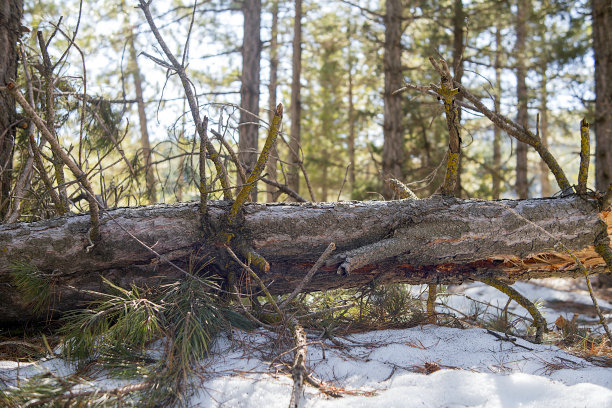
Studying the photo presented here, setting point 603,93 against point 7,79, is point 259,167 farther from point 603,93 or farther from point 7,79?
point 603,93

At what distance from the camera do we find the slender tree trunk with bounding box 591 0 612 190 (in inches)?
284

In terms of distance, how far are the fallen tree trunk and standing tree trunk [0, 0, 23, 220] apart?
1.09 m

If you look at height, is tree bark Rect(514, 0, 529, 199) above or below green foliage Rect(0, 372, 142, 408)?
above

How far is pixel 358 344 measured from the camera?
244cm

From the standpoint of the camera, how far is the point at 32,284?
8.04 ft

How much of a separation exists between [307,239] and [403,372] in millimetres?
980

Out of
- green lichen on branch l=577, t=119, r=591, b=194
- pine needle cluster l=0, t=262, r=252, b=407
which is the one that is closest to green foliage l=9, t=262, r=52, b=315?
pine needle cluster l=0, t=262, r=252, b=407

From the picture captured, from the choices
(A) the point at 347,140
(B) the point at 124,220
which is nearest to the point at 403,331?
(B) the point at 124,220

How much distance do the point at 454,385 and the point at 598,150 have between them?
281 inches

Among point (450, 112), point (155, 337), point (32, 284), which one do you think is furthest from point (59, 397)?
point (450, 112)

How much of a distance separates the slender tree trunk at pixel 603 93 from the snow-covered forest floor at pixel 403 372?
232 inches

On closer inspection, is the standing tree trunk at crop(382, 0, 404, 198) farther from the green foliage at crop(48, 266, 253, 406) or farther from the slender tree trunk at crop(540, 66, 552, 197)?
the green foliage at crop(48, 266, 253, 406)

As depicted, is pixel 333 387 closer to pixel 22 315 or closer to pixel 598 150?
pixel 22 315

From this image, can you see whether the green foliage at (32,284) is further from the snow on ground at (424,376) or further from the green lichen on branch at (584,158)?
the green lichen on branch at (584,158)
